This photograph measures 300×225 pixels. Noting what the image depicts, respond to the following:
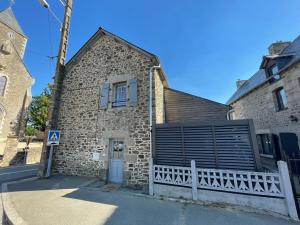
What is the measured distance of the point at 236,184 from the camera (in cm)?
437

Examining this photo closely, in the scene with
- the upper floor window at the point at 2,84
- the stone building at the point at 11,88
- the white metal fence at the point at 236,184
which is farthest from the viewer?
the upper floor window at the point at 2,84

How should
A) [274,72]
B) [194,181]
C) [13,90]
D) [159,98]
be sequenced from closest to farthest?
[194,181] → [159,98] → [274,72] → [13,90]

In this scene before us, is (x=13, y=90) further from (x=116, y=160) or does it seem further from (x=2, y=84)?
(x=116, y=160)

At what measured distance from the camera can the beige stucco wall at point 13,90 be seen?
1616cm

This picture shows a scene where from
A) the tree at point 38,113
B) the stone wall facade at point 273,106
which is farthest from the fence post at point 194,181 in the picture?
the tree at point 38,113

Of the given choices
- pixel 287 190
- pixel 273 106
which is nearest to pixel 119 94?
pixel 287 190

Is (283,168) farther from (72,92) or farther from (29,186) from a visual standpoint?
(72,92)

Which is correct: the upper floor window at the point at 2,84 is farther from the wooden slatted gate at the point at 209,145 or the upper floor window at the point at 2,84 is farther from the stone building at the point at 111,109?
the wooden slatted gate at the point at 209,145

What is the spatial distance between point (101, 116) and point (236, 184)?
20.4 feet

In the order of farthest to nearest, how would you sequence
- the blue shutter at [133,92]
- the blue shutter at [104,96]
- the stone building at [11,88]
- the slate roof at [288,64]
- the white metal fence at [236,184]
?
1. the stone building at [11,88]
2. the slate roof at [288,64]
3. the blue shutter at [104,96]
4. the blue shutter at [133,92]
5. the white metal fence at [236,184]

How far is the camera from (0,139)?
14.8 meters

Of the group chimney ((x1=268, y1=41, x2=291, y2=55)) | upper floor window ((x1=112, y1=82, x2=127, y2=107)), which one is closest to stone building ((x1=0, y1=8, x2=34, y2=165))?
upper floor window ((x1=112, y1=82, x2=127, y2=107))

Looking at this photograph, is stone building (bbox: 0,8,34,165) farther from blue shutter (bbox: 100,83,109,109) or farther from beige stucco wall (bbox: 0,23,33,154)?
blue shutter (bbox: 100,83,109,109)

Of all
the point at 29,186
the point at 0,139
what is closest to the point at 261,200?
the point at 29,186
